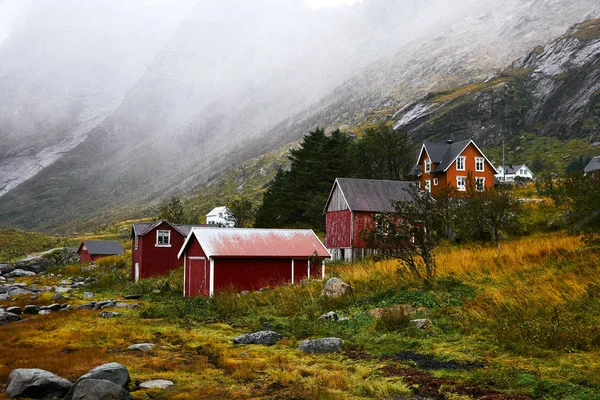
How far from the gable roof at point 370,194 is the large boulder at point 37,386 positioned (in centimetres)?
3507

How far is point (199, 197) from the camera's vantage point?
150000 millimetres

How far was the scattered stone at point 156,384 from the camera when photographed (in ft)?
33.5

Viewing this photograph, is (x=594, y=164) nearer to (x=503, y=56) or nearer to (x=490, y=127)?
(x=490, y=127)

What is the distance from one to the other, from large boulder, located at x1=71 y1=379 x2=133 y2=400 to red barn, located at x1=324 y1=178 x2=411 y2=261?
34.7m

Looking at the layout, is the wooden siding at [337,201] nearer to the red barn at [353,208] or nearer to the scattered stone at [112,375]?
the red barn at [353,208]

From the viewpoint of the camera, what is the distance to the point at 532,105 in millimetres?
124938

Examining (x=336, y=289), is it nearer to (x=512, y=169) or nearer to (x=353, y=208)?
(x=353, y=208)

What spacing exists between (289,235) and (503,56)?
17306 centimetres

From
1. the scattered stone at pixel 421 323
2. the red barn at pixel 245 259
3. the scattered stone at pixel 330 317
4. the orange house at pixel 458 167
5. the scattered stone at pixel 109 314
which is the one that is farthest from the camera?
the orange house at pixel 458 167

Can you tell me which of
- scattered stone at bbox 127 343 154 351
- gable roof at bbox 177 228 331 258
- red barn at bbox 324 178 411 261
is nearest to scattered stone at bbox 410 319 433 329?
scattered stone at bbox 127 343 154 351

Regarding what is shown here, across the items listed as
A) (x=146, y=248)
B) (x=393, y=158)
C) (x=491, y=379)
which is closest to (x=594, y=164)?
(x=393, y=158)

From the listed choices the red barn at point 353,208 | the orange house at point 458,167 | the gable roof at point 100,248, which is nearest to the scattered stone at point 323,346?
the red barn at point 353,208

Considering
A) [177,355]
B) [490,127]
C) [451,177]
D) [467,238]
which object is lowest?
[177,355]

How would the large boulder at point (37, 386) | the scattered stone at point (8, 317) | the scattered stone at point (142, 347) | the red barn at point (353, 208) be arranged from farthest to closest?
the red barn at point (353, 208) → the scattered stone at point (8, 317) → the scattered stone at point (142, 347) → the large boulder at point (37, 386)
